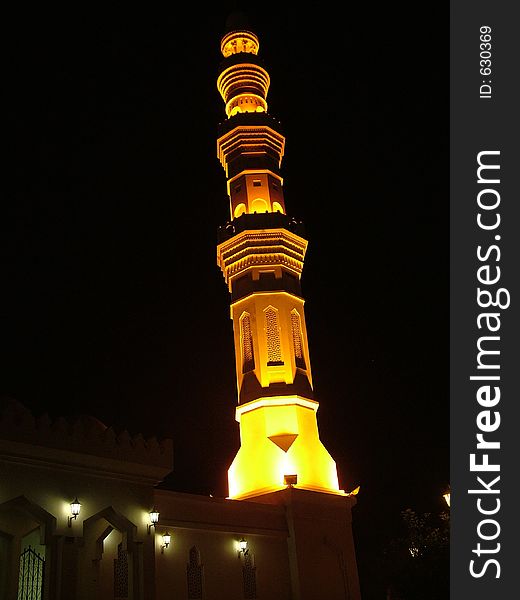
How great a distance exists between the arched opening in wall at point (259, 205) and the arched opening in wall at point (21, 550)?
51.4 ft

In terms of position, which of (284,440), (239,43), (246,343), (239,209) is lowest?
(284,440)

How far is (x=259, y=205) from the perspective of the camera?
86.6 ft

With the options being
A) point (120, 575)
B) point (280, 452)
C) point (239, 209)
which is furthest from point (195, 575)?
point (239, 209)

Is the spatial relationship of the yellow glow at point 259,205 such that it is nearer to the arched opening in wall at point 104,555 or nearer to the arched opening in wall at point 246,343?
the arched opening in wall at point 246,343

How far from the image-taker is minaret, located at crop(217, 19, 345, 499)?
2130cm

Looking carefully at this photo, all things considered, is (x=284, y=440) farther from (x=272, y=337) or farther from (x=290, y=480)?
(x=272, y=337)

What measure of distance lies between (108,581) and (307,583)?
21.7 ft

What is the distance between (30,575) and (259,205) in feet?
53.7

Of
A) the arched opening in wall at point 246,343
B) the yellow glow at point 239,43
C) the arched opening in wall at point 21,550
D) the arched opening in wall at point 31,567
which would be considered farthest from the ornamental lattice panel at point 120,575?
the yellow glow at point 239,43

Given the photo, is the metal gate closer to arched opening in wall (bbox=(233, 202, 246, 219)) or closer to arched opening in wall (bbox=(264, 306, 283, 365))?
arched opening in wall (bbox=(264, 306, 283, 365))

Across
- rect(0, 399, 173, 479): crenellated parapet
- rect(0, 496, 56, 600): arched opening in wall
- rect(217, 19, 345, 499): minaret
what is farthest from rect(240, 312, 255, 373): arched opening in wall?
rect(0, 496, 56, 600): arched opening in wall

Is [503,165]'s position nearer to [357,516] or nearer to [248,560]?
[248,560]

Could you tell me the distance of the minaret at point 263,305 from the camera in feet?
69.9

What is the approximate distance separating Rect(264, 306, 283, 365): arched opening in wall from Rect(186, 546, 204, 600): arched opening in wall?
23.2ft
